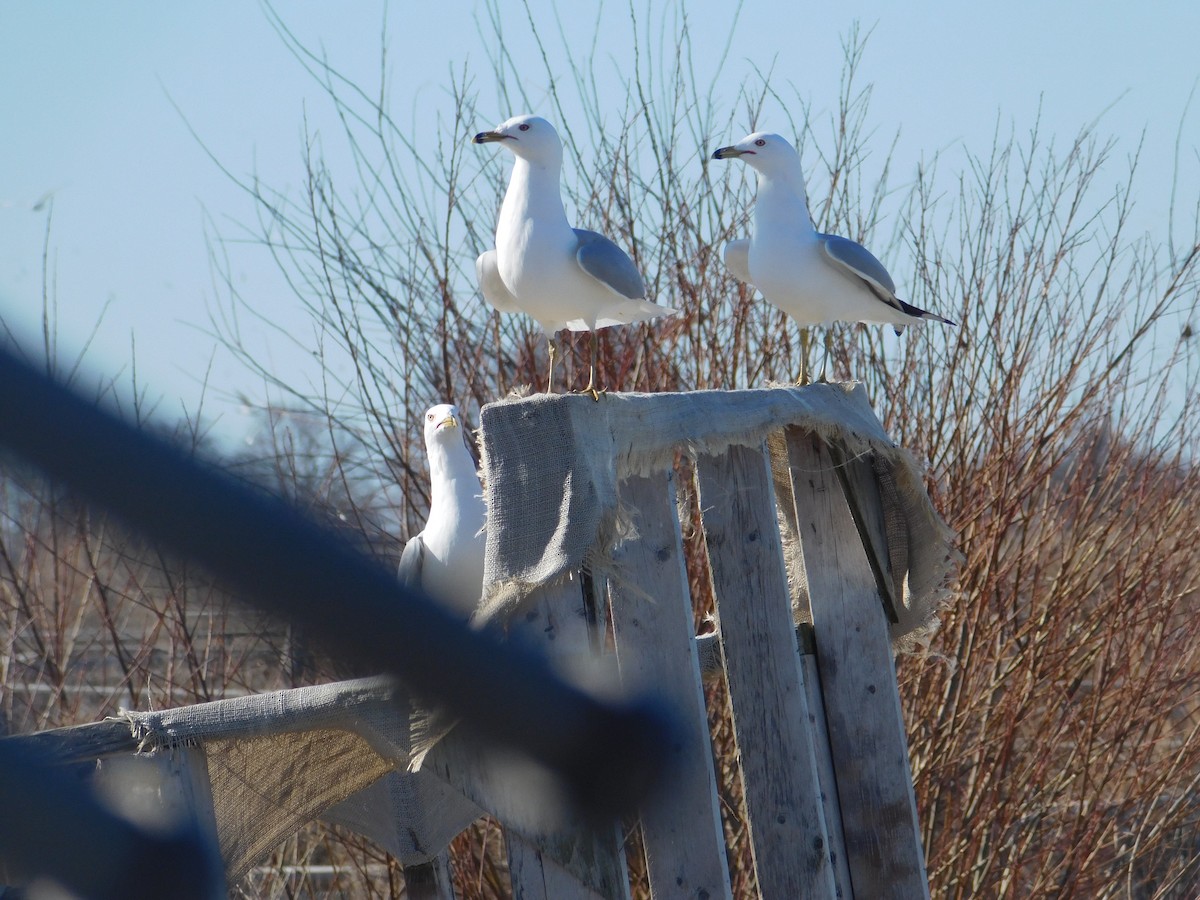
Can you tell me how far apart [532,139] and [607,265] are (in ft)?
1.23

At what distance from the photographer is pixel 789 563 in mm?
3186

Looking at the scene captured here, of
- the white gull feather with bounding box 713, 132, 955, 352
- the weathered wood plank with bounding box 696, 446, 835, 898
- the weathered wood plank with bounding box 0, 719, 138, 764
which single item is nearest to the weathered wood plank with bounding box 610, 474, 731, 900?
the weathered wood plank with bounding box 696, 446, 835, 898

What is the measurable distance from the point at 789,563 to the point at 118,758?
1545 mm

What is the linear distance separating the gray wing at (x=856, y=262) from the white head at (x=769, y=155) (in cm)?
20

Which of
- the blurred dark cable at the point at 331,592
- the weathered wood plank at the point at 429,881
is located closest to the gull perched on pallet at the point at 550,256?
the weathered wood plank at the point at 429,881

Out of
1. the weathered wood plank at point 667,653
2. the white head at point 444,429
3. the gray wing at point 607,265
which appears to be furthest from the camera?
the white head at point 444,429

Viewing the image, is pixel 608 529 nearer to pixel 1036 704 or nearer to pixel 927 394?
pixel 927 394

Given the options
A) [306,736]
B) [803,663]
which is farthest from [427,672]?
[803,663]

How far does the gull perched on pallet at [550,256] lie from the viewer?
2.87 meters

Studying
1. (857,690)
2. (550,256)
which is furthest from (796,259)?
(857,690)

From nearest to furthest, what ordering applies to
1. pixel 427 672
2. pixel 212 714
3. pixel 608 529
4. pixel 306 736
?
pixel 427 672, pixel 608 529, pixel 212 714, pixel 306 736

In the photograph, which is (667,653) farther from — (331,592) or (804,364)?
(331,592)

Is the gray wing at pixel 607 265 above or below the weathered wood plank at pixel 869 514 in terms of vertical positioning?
above

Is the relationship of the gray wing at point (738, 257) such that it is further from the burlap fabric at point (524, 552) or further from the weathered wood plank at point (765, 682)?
the weathered wood plank at point (765, 682)
